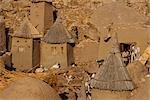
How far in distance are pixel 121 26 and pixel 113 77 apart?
6059mm

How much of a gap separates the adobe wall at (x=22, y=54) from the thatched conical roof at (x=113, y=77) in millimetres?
8186

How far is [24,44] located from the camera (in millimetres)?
26312

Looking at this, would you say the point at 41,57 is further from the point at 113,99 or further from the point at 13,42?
the point at 113,99

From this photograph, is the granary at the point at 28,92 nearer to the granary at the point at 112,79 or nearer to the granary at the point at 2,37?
the granary at the point at 112,79

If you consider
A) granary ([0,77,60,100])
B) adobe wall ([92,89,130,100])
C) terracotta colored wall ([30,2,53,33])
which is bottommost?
adobe wall ([92,89,130,100])

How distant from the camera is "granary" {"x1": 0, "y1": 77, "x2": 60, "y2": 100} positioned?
53.2 feet

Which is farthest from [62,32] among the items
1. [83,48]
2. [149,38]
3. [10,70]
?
[149,38]

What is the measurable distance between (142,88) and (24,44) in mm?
10322

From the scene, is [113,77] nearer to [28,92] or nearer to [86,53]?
[28,92]

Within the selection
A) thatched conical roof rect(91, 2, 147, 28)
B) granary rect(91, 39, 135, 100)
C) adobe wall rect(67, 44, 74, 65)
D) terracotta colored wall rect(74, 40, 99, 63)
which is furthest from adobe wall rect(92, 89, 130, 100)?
adobe wall rect(67, 44, 74, 65)

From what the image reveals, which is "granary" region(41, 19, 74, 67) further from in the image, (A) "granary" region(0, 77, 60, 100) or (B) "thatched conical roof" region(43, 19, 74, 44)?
(A) "granary" region(0, 77, 60, 100)

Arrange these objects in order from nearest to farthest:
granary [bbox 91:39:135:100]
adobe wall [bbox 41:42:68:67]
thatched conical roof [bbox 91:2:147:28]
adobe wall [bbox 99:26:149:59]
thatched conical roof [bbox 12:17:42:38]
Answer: granary [bbox 91:39:135:100]
adobe wall [bbox 99:26:149:59]
thatched conical roof [bbox 91:2:147:28]
adobe wall [bbox 41:42:68:67]
thatched conical roof [bbox 12:17:42:38]

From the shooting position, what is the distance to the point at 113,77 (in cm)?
1856

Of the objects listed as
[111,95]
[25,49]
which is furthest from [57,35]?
[111,95]
